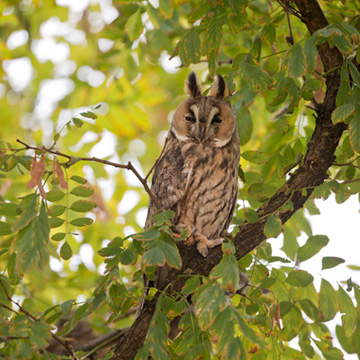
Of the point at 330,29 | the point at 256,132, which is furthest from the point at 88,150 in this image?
the point at 330,29

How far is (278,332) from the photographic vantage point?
6.07 ft

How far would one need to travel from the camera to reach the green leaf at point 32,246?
1255 millimetres

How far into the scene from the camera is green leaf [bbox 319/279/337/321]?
1.85 meters

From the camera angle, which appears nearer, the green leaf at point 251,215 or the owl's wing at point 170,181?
the green leaf at point 251,215

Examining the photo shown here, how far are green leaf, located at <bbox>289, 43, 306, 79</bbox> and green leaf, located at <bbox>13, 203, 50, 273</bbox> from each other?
869mm

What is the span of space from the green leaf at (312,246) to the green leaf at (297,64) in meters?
0.69

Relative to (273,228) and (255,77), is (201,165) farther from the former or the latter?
(273,228)

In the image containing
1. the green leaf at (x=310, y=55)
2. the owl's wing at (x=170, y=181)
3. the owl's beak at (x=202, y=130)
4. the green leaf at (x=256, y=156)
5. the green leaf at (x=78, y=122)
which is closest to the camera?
the green leaf at (x=310, y=55)

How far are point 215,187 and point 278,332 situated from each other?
101 cm

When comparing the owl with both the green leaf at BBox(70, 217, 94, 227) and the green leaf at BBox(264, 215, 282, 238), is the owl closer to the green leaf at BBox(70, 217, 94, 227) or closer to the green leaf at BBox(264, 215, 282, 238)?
the green leaf at BBox(70, 217, 94, 227)

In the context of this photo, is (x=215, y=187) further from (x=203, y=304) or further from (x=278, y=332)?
(x=203, y=304)

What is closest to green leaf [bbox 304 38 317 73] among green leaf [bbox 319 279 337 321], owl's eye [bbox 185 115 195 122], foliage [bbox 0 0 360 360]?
foliage [bbox 0 0 360 360]

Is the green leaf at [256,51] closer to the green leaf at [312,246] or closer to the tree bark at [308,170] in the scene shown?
the tree bark at [308,170]

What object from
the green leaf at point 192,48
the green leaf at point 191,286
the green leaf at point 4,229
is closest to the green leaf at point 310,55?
the green leaf at point 192,48
